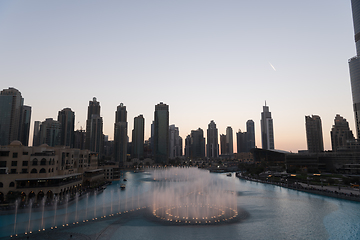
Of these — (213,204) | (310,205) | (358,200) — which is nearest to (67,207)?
(213,204)

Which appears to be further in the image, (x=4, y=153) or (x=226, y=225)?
(x=4, y=153)

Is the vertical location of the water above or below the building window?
below

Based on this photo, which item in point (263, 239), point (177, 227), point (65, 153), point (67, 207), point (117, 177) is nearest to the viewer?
point (263, 239)

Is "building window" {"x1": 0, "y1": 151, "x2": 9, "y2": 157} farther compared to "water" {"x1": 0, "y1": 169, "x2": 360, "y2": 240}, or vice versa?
"building window" {"x1": 0, "y1": 151, "x2": 9, "y2": 157}

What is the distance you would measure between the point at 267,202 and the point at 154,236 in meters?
41.7

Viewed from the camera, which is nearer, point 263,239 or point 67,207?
point 263,239

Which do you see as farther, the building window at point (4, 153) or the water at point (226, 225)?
the building window at point (4, 153)

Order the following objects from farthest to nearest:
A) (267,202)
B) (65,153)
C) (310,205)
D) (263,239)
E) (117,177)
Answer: (117,177)
(65,153)
(267,202)
(310,205)
(263,239)

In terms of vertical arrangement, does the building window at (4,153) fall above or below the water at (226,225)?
above

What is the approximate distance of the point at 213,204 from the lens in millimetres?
59594

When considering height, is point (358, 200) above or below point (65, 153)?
below

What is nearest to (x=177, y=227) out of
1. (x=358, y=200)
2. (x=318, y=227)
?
(x=318, y=227)

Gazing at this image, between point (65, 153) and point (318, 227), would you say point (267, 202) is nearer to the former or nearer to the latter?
point (318, 227)

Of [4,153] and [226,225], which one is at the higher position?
[4,153]
